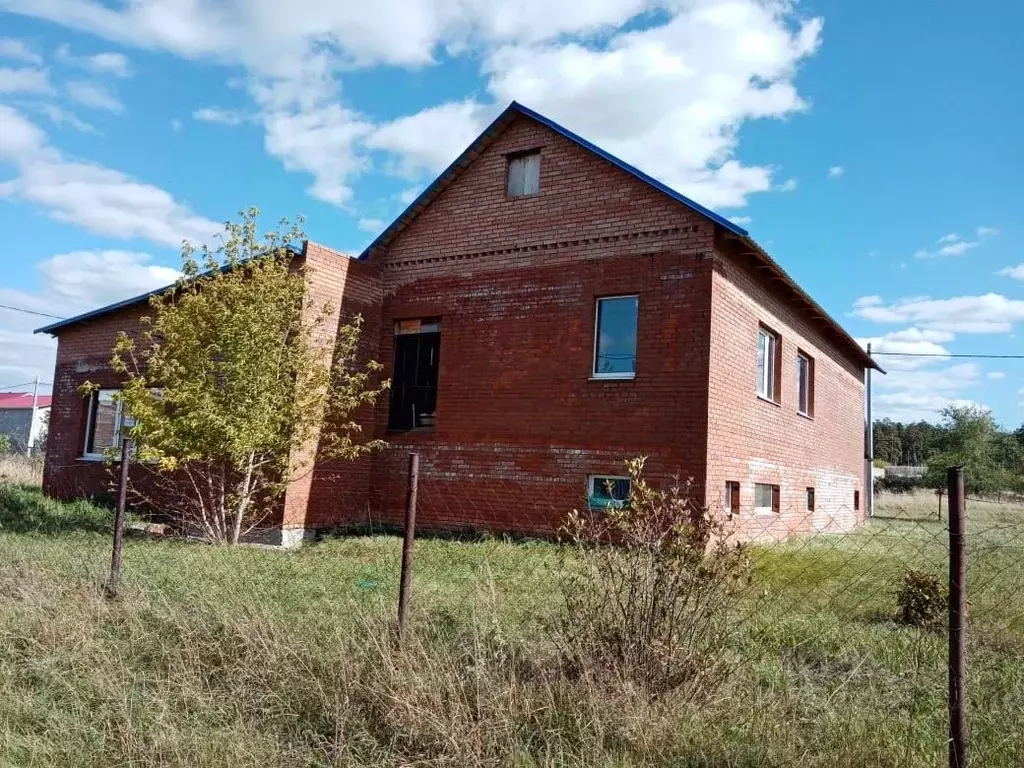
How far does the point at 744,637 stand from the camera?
17.7 feet

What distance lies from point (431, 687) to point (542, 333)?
8944 millimetres

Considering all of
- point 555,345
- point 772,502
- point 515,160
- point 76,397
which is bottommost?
point 772,502

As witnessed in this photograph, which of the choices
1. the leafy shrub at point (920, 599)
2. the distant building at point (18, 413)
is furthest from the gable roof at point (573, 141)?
the distant building at point (18, 413)

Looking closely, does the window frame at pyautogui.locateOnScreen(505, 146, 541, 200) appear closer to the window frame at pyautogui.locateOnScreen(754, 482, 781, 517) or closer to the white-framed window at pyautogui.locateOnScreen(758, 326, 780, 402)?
the white-framed window at pyautogui.locateOnScreen(758, 326, 780, 402)

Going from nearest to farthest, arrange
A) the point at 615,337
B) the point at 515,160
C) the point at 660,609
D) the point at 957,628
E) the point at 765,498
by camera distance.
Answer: the point at 957,628 → the point at 660,609 → the point at 615,337 → the point at 515,160 → the point at 765,498

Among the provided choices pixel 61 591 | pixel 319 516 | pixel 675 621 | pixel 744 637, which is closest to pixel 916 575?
pixel 744 637

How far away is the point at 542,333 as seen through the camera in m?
12.6

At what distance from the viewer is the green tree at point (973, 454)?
40.6m

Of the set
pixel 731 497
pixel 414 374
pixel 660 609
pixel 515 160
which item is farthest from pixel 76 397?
pixel 660 609

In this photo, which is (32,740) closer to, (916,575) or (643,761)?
(643,761)

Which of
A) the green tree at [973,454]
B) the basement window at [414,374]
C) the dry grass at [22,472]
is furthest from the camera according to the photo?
the green tree at [973,454]

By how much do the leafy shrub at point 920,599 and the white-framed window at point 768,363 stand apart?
707cm

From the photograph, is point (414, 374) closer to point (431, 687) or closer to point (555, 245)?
point (555, 245)

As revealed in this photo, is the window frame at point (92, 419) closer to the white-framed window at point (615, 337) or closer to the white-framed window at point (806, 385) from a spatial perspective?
the white-framed window at point (615, 337)
